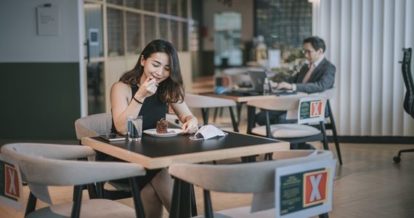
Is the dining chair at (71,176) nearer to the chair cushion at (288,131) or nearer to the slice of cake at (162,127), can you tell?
the slice of cake at (162,127)

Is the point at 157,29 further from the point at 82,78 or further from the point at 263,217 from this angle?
the point at 263,217

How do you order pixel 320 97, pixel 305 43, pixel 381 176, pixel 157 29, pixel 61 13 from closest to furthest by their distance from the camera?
1. pixel 320 97
2. pixel 381 176
3. pixel 305 43
4. pixel 61 13
5. pixel 157 29

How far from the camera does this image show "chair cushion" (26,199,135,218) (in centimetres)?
287

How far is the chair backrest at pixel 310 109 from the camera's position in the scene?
4914 mm

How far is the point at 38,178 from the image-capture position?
2637 mm

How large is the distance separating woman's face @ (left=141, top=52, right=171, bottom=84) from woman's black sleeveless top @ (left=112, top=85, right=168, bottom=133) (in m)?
0.19

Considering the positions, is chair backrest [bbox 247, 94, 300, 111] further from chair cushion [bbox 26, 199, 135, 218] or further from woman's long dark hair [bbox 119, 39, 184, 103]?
chair cushion [bbox 26, 199, 135, 218]

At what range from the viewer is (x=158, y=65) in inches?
138

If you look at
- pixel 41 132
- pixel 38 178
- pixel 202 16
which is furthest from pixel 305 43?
pixel 202 16

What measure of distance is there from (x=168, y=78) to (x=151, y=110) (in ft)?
0.70

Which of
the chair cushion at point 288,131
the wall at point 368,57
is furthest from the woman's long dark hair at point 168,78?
the wall at point 368,57

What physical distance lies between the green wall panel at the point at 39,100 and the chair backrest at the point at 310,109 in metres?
3.26

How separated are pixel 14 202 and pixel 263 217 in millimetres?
1108

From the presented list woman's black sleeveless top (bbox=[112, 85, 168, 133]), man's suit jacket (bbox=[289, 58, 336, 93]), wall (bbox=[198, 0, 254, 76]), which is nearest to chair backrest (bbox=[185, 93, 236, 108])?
man's suit jacket (bbox=[289, 58, 336, 93])
